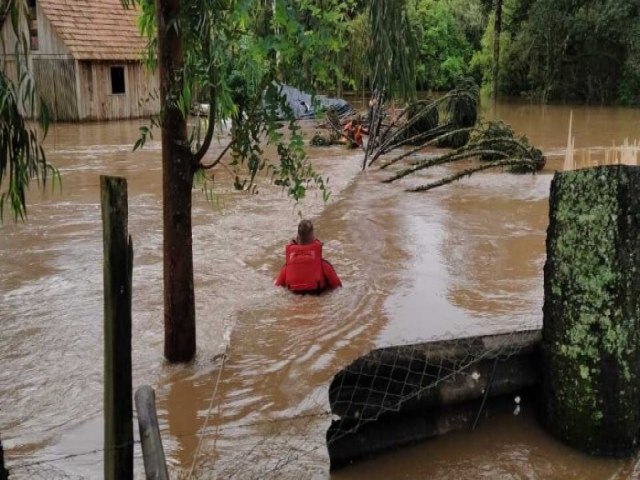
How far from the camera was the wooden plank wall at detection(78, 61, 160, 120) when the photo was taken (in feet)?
A: 86.8

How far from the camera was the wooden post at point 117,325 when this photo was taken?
302cm

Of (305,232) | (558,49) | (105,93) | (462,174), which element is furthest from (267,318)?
(558,49)

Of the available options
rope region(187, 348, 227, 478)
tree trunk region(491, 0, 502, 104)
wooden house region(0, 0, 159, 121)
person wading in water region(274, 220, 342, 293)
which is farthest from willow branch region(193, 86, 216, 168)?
tree trunk region(491, 0, 502, 104)

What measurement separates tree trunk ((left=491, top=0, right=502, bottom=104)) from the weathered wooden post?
36.1 metres

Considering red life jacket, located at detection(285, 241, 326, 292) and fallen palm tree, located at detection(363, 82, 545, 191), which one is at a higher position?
fallen palm tree, located at detection(363, 82, 545, 191)

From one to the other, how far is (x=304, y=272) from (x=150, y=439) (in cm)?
536

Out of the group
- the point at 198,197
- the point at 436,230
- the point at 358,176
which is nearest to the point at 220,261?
the point at 436,230

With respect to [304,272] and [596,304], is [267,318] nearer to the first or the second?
[304,272]

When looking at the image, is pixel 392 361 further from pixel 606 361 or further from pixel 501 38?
pixel 501 38

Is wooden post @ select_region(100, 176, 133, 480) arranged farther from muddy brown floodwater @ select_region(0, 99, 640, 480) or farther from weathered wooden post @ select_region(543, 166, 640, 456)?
weathered wooden post @ select_region(543, 166, 640, 456)

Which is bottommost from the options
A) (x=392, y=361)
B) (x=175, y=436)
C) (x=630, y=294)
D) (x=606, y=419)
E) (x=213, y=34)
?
(x=175, y=436)

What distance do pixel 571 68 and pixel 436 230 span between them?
95.2 ft

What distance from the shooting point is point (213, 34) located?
5.07 meters

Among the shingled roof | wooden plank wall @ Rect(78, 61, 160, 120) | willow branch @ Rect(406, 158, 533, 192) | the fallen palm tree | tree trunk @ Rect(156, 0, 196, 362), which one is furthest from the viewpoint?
wooden plank wall @ Rect(78, 61, 160, 120)
